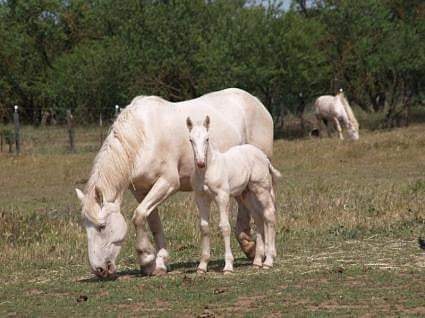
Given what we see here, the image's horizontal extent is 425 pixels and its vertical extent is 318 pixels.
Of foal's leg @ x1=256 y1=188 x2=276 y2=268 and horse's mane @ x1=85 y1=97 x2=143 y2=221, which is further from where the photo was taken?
foal's leg @ x1=256 y1=188 x2=276 y2=268

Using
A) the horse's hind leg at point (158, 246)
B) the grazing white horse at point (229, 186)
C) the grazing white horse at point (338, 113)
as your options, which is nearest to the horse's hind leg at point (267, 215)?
the grazing white horse at point (229, 186)

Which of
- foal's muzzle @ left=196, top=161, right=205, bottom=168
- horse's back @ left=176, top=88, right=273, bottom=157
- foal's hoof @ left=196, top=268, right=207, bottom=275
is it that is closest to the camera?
foal's muzzle @ left=196, top=161, right=205, bottom=168

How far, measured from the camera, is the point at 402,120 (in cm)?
4162

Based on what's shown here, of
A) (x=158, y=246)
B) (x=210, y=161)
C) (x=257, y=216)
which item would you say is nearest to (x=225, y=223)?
(x=210, y=161)

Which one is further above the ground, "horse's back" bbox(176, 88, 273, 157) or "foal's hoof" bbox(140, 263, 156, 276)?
"horse's back" bbox(176, 88, 273, 157)

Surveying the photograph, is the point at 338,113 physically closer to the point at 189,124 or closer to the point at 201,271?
the point at 201,271

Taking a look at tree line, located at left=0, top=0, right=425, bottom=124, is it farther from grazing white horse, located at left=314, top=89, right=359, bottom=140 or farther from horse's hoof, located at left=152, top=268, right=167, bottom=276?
horse's hoof, located at left=152, top=268, right=167, bottom=276

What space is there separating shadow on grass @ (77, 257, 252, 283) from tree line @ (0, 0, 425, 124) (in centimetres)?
2577

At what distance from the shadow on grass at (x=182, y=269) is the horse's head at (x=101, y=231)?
0.21 meters

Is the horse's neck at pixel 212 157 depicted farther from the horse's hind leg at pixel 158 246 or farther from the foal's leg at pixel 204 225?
the horse's hind leg at pixel 158 246

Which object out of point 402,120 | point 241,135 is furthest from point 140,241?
point 402,120

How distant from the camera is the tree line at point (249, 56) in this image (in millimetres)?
39094

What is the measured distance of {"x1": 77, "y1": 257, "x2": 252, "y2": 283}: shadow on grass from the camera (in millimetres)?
10938

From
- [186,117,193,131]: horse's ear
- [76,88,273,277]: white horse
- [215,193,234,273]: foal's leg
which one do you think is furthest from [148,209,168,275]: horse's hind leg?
[186,117,193,131]: horse's ear
